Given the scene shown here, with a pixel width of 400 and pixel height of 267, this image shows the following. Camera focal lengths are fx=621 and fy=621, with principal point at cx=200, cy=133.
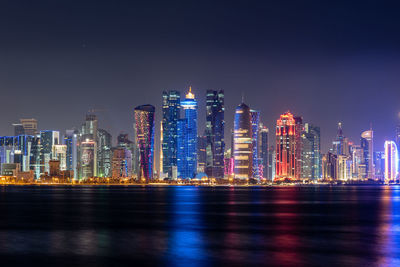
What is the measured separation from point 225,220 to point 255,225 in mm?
9249

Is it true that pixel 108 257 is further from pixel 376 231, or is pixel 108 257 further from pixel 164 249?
pixel 376 231

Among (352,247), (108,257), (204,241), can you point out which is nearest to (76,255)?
(108,257)

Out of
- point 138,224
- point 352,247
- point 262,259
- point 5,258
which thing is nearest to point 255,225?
point 138,224

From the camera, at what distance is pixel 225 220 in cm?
9044

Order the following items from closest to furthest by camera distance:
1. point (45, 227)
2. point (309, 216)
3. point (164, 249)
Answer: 1. point (164, 249)
2. point (45, 227)
3. point (309, 216)

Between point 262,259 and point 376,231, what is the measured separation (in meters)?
28.2

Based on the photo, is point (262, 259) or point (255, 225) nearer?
point (262, 259)

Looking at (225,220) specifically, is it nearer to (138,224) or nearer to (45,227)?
(138,224)

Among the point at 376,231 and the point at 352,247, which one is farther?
the point at 376,231

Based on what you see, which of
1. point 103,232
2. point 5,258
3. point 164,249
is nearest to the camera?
point 5,258

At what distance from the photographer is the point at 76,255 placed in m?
51.9

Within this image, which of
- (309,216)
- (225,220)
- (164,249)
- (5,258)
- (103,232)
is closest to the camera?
(5,258)

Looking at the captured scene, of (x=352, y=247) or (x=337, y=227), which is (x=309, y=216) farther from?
(x=352, y=247)

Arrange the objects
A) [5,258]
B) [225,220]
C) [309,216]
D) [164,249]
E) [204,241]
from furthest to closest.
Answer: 1. [309,216]
2. [225,220]
3. [204,241]
4. [164,249]
5. [5,258]
